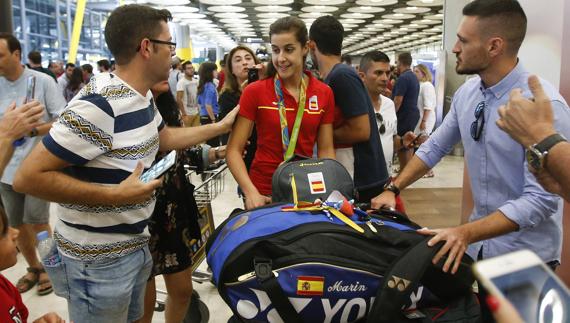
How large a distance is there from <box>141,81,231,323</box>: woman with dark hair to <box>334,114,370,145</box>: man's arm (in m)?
0.62

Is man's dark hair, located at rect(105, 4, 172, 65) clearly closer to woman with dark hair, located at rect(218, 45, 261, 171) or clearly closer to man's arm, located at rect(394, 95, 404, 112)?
woman with dark hair, located at rect(218, 45, 261, 171)

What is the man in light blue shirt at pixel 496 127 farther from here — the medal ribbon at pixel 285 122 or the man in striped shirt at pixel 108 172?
the man in striped shirt at pixel 108 172

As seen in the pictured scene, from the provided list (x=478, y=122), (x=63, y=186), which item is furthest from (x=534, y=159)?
(x=63, y=186)

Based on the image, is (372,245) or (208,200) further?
(208,200)

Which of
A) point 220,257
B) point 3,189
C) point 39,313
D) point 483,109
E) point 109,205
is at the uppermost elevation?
point 483,109

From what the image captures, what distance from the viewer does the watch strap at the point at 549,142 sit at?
115cm

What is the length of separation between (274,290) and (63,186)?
749 millimetres

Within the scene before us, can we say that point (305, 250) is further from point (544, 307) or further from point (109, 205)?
point (544, 307)

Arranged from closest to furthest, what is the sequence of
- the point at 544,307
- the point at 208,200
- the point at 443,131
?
the point at 544,307, the point at 443,131, the point at 208,200

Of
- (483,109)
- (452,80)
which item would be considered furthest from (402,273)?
(452,80)

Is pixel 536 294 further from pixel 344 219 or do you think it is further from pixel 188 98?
pixel 188 98

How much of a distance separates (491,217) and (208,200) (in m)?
1.76

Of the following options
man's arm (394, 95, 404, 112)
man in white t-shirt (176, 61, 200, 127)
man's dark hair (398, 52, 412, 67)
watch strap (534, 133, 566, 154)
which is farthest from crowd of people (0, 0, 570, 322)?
man in white t-shirt (176, 61, 200, 127)

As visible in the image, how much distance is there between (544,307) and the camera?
1.65 ft
